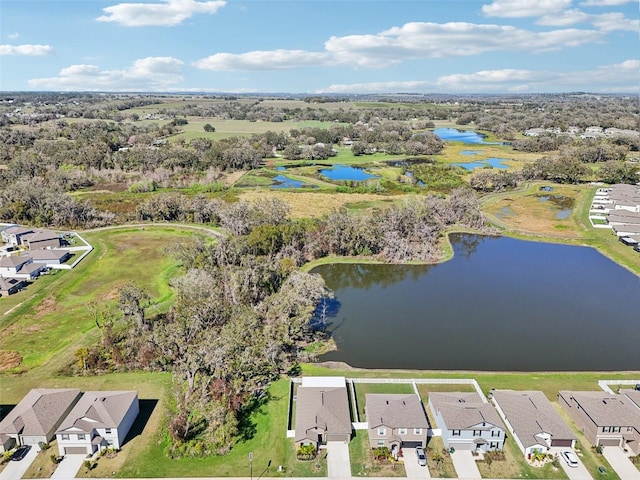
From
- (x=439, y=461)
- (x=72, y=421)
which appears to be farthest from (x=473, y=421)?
(x=72, y=421)

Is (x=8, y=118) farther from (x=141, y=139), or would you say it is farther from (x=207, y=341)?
(x=207, y=341)

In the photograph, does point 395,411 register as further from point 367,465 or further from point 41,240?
point 41,240

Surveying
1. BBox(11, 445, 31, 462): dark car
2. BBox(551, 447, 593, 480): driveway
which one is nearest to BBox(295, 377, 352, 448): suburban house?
BBox(551, 447, 593, 480): driveway

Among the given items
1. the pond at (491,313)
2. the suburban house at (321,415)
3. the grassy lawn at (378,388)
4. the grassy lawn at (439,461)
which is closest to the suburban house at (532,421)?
the grassy lawn at (439,461)

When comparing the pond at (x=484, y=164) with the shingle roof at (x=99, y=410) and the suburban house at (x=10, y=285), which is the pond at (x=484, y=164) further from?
the shingle roof at (x=99, y=410)

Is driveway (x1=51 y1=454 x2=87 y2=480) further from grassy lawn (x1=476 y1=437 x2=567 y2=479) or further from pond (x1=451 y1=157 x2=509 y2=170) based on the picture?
pond (x1=451 y1=157 x2=509 y2=170)
